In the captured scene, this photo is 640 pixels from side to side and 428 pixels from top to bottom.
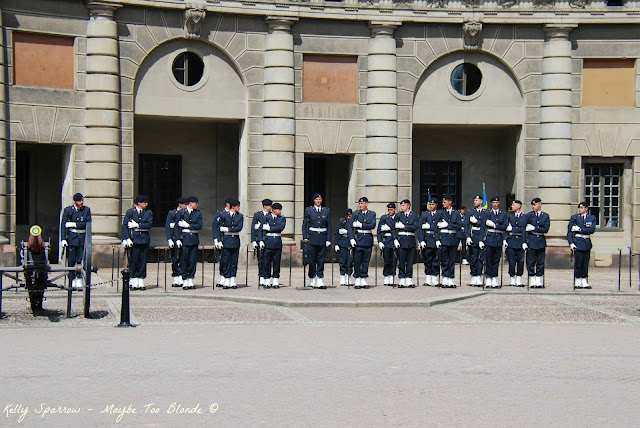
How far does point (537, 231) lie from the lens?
21172 millimetres

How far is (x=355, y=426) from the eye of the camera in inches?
311

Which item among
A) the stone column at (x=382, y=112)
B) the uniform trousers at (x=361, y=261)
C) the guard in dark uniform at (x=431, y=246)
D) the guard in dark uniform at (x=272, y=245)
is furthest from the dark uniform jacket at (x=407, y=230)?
the stone column at (x=382, y=112)

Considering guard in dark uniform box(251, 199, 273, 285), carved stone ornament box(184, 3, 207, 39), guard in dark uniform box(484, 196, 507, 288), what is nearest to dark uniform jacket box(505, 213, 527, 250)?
guard in dark uniform box(484, 196, 507, 288)

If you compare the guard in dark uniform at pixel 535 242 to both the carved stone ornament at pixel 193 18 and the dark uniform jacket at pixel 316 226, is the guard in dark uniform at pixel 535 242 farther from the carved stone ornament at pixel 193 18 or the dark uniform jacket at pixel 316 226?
the carved stone ornament at pixel 193 18

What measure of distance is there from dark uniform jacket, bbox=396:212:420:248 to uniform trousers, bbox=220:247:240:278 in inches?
144

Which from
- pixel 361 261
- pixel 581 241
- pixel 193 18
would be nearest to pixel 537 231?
pixel 581 241

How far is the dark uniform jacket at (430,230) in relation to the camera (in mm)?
21078

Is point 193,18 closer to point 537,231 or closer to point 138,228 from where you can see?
point 138,228

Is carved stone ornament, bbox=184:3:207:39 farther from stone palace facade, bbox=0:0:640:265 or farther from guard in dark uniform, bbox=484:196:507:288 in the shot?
guard in dark uniform, bbox=484:196:507:288

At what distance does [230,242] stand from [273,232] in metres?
0.92

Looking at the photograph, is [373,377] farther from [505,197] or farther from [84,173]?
[505,197]

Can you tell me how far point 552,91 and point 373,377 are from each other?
61.0ft

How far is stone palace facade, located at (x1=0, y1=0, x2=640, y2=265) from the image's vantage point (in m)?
25.5

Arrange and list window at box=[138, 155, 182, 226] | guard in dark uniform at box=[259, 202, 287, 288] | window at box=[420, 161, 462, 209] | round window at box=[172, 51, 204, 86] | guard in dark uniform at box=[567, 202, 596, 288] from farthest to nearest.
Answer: window at box=[420, 161, 462, 209]
window at box=[138, 155, 182, 226]
round window at box=[172, 51, 204, 86]
guard in dark uniform at box=[567, 202, 596, 288]
guard in dark uniform at box=[259, 202, 287, 288]
